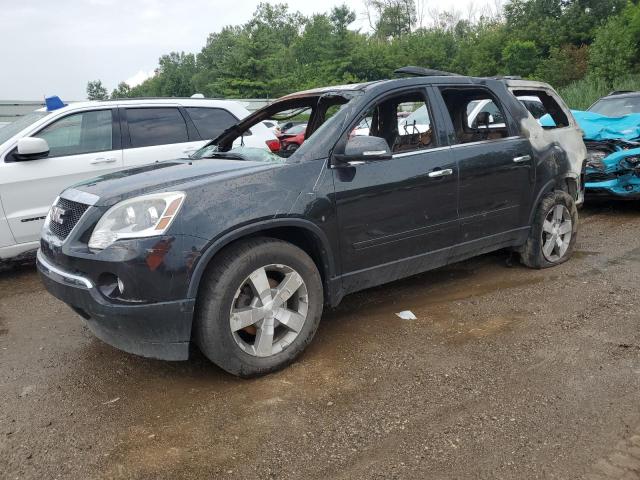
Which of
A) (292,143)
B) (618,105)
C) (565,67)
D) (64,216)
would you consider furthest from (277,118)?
(565,67)

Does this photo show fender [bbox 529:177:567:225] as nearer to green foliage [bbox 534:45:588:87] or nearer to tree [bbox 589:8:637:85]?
tree [bbox 589:8:637:85]

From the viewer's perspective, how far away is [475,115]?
4793 mm

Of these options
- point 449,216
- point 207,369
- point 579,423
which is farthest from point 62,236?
point 579,423

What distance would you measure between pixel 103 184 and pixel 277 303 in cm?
132

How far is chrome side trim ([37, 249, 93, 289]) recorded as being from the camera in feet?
9.55

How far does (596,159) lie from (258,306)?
6.30m

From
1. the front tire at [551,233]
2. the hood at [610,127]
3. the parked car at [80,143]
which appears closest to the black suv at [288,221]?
the front tire at [551,233]

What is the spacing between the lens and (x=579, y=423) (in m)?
2.66

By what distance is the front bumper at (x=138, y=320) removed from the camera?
111 inches

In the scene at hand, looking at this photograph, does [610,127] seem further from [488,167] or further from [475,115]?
[488,167]

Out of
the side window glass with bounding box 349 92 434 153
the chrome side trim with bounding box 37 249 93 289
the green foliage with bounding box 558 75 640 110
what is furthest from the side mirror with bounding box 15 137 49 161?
the green foliage with bounding box 558 75 640 110

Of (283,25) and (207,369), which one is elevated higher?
(283,25)

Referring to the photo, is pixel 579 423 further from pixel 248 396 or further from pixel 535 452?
pixel 248 396

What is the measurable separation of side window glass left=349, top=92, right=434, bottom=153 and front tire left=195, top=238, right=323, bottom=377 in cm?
138
